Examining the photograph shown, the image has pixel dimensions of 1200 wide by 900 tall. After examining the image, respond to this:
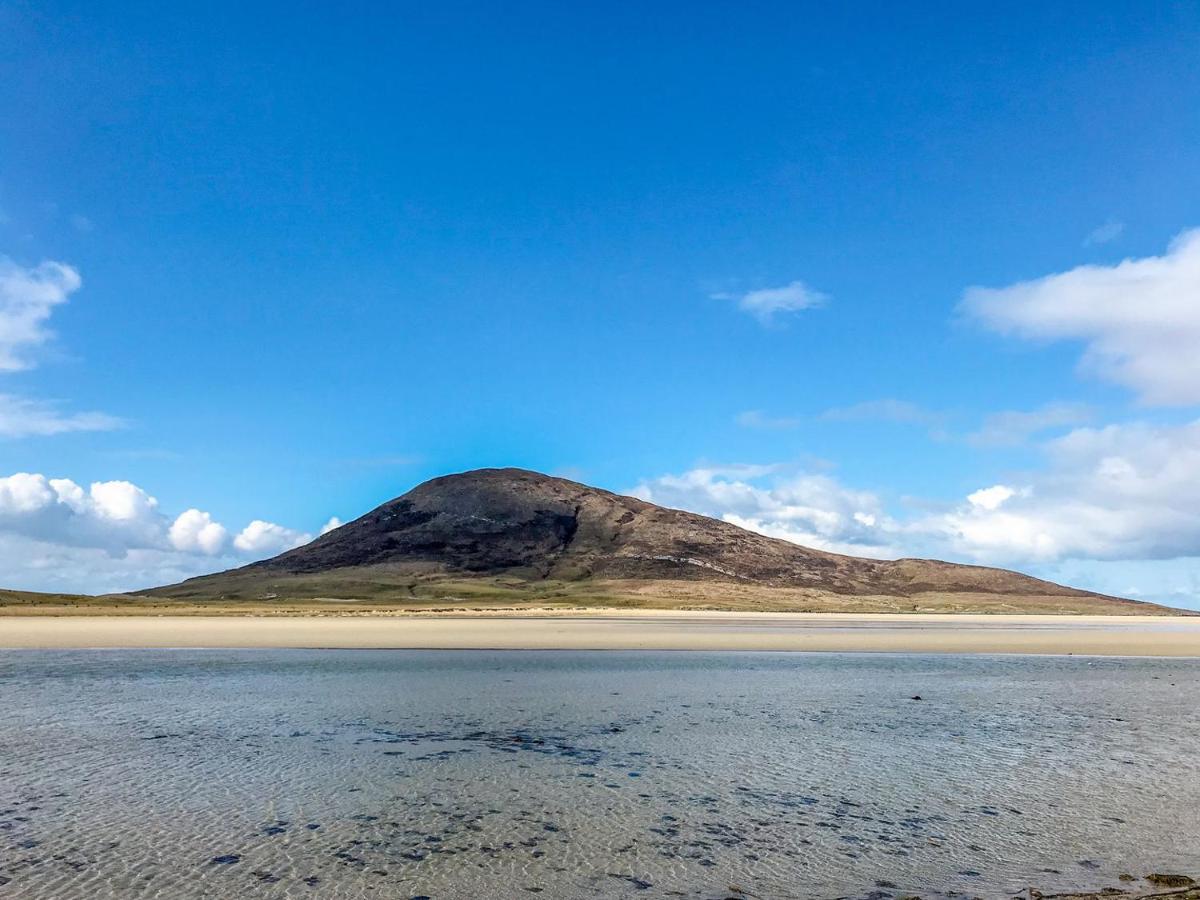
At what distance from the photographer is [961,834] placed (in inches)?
495

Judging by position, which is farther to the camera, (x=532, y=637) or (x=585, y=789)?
(x=532, y=637)

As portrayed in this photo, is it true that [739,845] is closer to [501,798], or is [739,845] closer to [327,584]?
[501,798]

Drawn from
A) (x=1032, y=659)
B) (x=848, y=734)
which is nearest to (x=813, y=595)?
(x=1032, y=659)

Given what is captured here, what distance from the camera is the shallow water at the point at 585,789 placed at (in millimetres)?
10711

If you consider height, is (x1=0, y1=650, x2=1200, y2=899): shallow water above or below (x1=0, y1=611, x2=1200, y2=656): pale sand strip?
below

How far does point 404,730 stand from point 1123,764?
1572 centimetres

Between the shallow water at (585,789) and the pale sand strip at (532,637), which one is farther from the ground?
the pale sand strip at (532,637)

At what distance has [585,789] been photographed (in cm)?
1505

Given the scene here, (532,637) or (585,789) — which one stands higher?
(532,637)

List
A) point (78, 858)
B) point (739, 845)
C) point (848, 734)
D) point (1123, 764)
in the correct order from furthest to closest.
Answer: point (848, 734) < point (1123, 764) < point (739, 845) < point (78, 858)

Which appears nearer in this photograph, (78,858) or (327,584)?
(78,858)

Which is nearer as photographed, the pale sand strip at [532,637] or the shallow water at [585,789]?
the shallow water at [585,789]

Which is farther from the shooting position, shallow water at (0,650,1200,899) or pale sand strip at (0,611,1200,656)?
pale sand strip at (0,611,1200,656)

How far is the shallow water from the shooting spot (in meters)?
10.7
